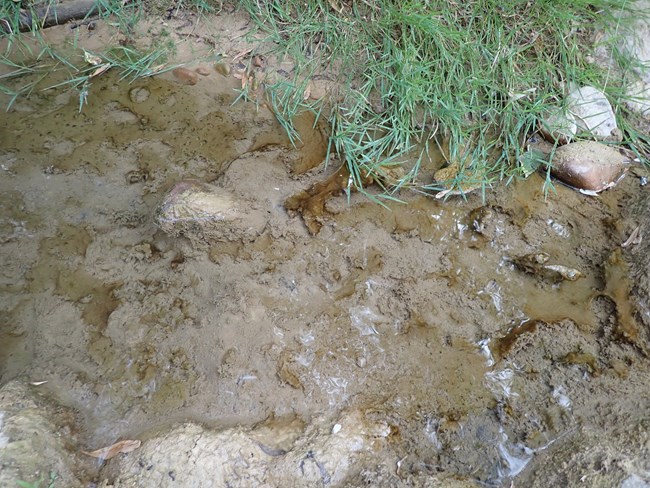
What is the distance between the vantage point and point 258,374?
228 cm

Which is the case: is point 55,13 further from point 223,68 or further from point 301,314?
point 301,314

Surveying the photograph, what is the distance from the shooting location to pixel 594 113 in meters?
3.05

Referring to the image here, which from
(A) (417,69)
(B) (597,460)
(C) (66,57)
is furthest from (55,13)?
Answer: (B) (597,460)

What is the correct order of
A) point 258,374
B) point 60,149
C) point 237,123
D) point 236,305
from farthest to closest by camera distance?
point 237,123 → point 60,149 → point 236,305 → point 258,374

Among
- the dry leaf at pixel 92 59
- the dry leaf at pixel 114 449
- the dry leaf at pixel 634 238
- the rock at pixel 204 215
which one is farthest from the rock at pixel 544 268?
the dry leaf at pixel 92 59

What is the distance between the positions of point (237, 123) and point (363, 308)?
1386 millimetres

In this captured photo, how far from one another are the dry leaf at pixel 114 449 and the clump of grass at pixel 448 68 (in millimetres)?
1744

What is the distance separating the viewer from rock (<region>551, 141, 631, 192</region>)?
288cm

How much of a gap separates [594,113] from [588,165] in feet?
1.33

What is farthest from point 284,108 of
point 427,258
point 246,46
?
point 427,258

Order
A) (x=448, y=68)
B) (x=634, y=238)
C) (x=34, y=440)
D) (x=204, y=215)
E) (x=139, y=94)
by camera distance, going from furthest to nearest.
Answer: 1. (x=139, y=94)
2. (x=448, y=68)
3. (x=634, y=238)
4. (x=204, y=215)
5. (x=34, y=440)

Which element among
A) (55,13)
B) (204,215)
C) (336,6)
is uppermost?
(336,6)

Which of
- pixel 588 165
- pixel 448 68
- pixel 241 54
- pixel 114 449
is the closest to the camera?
pixel 114 449

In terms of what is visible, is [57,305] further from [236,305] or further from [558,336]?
[558,336]
